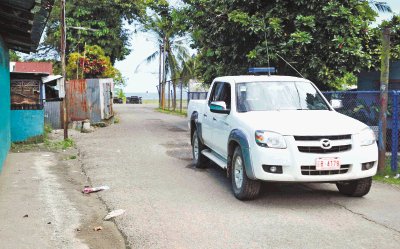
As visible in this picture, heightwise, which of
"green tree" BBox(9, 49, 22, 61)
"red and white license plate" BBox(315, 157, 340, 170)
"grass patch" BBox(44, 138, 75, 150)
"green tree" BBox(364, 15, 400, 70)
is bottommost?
"grass patch" BBox(44, 138, 75, 150)

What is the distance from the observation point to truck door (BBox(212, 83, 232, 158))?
7.56 meters

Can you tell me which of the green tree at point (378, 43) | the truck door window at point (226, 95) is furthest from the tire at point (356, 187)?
the green tree at point (378, 43)

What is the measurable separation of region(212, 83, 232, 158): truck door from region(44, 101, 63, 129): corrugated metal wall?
1307cm

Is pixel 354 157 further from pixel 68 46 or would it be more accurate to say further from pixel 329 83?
pixel 68 46

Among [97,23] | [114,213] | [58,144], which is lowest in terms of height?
[114,213]

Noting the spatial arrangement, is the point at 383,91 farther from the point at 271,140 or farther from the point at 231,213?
the point at 231,213

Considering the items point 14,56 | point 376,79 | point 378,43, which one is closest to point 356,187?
point 376,79

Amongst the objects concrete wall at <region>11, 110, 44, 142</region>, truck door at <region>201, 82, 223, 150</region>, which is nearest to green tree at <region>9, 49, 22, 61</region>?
concrete wall at <region>11, 110, 44, 142</region>

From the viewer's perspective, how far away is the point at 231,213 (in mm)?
6062

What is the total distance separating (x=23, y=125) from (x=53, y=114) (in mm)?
5554

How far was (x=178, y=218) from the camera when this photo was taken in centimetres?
585

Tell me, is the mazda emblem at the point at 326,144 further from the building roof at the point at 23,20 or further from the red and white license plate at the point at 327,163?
the building roof at the point at 23,20

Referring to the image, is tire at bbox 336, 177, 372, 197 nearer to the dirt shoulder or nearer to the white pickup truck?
the white pickup truck

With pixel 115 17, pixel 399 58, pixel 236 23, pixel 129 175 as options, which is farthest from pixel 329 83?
pixel 115 17
